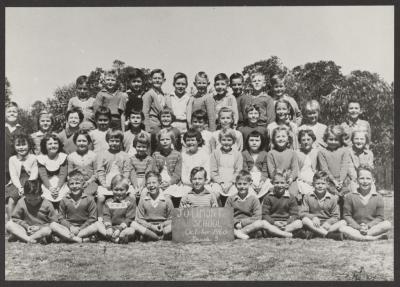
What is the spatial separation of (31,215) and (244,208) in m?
3.08

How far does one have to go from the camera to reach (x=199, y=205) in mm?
8031

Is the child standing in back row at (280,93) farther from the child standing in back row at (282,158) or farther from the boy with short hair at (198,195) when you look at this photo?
the boy with short hair at (198,195)

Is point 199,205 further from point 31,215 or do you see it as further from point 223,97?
point 31,215

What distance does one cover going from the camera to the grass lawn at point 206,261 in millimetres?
6684

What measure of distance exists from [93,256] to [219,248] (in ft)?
5.48

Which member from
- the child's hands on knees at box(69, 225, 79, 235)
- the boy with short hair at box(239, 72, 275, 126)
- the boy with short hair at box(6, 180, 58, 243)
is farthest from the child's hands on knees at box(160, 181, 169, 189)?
the boy with short hair at box(239, 72, 275, 126)

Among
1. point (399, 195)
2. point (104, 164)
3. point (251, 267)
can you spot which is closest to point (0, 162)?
Answer: point (104, 164)

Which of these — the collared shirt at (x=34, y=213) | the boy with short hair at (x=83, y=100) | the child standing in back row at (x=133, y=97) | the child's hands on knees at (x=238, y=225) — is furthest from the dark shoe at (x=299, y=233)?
the boy with short hair at (x=83, y=100)

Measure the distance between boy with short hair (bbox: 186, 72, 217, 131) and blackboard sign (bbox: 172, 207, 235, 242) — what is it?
1798mm

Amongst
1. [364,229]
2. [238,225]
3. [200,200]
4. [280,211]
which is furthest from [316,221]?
[200,200]

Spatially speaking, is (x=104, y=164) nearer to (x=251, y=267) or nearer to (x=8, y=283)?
(x=8, y=283)

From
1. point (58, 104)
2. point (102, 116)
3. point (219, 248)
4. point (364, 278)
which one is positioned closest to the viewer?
point (364, 278)

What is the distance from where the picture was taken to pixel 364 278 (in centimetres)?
675

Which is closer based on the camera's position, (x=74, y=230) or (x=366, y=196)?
(x=74, y=230)
